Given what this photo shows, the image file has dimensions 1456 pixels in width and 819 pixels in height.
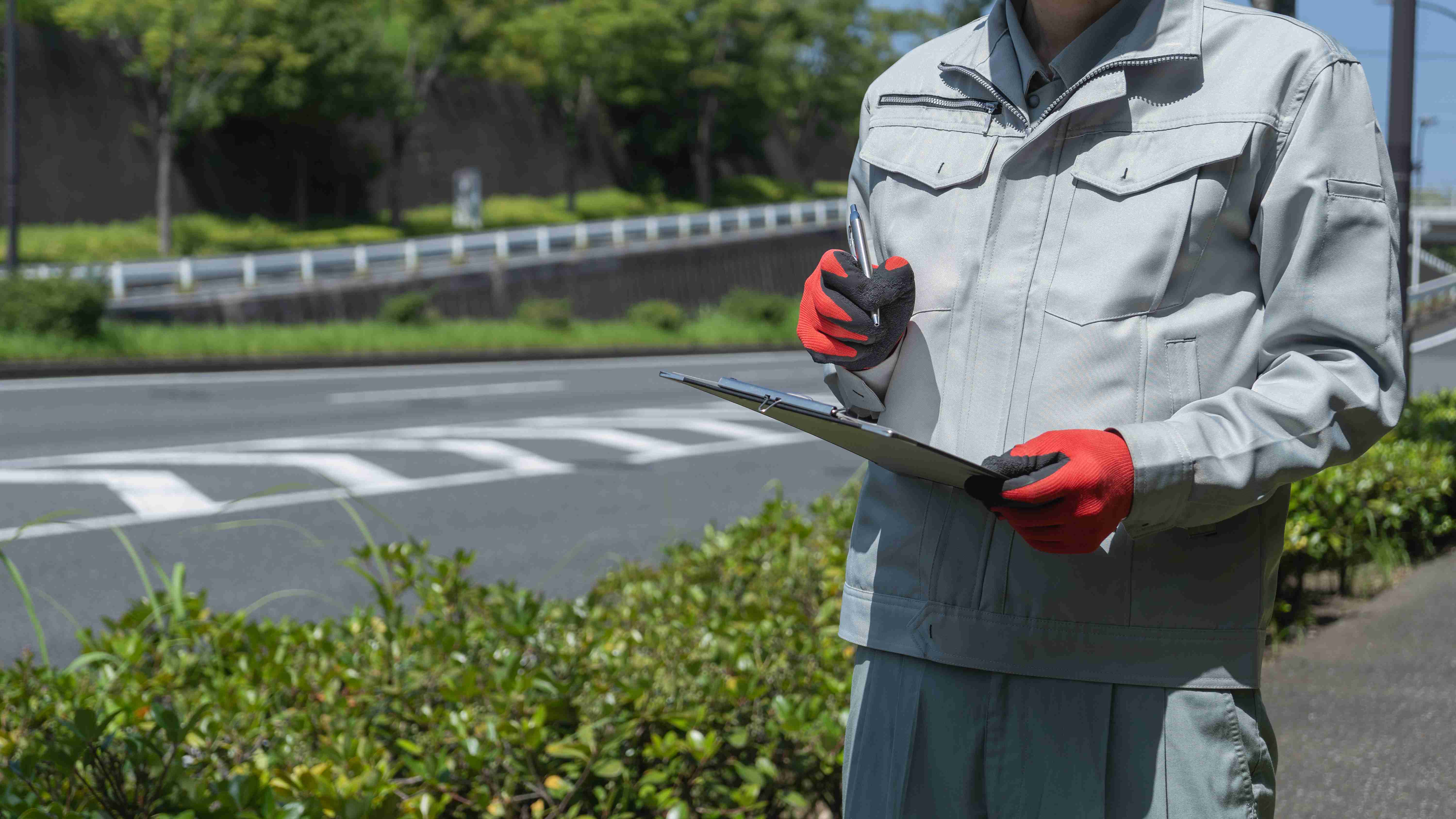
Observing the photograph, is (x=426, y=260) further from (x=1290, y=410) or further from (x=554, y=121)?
(x=1290, y=410)

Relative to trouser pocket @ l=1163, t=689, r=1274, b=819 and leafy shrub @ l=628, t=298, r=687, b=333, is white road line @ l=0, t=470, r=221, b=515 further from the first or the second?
leafy shrub @ l=628, t=298, r=687, b=333

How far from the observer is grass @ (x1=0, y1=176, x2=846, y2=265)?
28953 millimetres

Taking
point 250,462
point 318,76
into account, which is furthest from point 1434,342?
point 318,76

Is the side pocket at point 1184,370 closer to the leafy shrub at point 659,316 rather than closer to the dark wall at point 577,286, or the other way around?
the dark wall at point 577,286

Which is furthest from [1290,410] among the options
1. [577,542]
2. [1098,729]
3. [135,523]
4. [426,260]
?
[426,260]

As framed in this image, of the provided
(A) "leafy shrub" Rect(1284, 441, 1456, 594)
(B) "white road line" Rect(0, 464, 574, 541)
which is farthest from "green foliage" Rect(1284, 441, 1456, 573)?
(B) "white road line" Rect(0, 464, 574, 541)

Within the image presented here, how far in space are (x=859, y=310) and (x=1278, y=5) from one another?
3595 millimetres

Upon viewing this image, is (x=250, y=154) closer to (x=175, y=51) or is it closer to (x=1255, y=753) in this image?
(x=175, y=51)

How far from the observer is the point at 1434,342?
9.82 metres

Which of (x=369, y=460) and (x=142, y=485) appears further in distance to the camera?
(x=369, y=460)

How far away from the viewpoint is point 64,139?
31656mm

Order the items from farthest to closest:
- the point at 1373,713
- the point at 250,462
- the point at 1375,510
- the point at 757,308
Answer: the point at 757,308, the point at 250,462, the point at 1375,510, the point at 1373,713

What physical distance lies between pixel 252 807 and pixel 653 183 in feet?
161

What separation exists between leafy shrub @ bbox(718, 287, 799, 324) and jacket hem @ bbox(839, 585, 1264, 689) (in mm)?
28894
